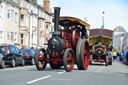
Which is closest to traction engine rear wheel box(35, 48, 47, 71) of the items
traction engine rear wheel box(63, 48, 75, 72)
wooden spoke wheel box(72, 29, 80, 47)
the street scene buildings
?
traction engine rear wheel box(63, 48, 75, 72)

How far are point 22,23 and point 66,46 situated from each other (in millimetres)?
34053

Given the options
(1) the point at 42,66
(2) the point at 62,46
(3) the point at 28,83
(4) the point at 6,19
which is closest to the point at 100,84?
(3) the point at 28,83

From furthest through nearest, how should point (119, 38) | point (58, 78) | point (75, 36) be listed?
point (119, 38), point (75, 36), point (58, 78)

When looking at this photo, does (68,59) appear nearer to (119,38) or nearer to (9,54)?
(9,54)

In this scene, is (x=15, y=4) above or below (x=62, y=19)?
above

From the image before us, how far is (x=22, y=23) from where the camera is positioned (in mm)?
49125

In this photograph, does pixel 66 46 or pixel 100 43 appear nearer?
pixel 66 46

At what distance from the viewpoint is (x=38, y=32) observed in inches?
2319

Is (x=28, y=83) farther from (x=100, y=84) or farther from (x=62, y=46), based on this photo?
(x=62, y=46)

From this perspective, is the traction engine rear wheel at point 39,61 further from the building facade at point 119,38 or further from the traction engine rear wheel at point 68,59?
the building facade at point 119,38

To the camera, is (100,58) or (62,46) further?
(100,58)

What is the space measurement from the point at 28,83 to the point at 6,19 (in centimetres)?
3329

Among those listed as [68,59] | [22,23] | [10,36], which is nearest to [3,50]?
[68,59]

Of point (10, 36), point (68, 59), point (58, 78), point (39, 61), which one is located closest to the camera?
point (58, 78)
